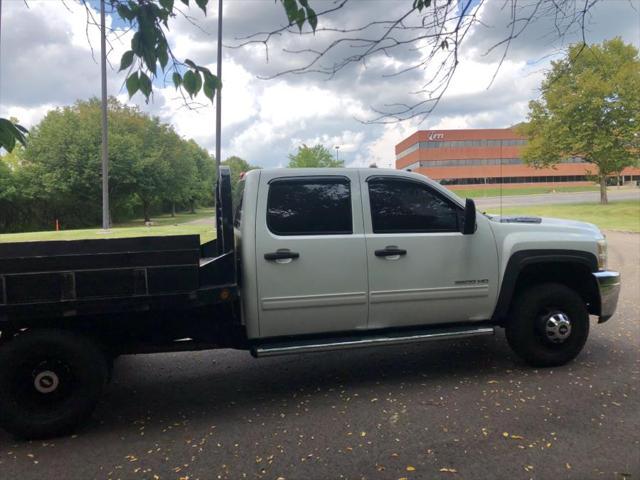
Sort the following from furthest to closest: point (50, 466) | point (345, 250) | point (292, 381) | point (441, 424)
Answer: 1. point (292, 381)
2. point (345, 250)
3. point (441, 424)
4. point (50, 466)

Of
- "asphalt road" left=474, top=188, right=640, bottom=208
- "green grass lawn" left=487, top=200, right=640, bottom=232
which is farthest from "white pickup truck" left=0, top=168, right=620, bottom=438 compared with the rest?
"asphalt road" left=474, top=188, right=640, bottom=208

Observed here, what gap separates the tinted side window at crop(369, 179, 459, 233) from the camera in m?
4.43

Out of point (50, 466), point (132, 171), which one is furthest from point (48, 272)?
point (132, 171)

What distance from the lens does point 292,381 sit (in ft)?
15.4

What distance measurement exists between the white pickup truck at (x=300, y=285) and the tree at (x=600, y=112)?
27680 mm

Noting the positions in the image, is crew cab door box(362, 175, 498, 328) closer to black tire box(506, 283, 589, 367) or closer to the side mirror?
the side mirror

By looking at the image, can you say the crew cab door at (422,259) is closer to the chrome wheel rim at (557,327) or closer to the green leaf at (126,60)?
the chrome wheel rim at (557,327)

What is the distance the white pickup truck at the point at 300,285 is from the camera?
11.5 ft

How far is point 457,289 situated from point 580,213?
1070 inches

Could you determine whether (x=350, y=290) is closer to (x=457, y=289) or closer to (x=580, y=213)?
(x=457, y=289)

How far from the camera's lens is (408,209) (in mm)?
4504

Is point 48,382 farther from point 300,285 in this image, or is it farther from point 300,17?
point 300,17

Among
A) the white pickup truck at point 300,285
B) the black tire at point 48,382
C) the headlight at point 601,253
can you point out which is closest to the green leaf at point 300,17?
the white pickup truck at point 300,285

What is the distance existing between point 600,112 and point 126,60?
33631 millimetres
